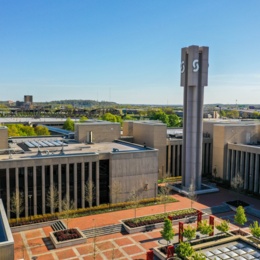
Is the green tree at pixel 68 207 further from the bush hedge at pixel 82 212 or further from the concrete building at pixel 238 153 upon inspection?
the concrete building at pixel 238 153

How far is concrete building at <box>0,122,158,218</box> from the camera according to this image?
152 ft

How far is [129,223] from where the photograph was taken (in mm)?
45250

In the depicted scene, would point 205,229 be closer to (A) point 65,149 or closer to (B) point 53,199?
(B) point 53,199

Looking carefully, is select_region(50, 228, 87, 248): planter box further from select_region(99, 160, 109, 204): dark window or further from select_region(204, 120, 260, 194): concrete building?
select_region(204, 120, 260, 194): concrete building

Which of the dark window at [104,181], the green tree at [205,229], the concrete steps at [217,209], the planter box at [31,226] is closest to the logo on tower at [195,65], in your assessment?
the dark window at [104,181]

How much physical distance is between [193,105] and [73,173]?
2583 cm

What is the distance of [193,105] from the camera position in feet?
197

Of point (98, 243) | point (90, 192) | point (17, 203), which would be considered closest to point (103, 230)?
point (98, 243)

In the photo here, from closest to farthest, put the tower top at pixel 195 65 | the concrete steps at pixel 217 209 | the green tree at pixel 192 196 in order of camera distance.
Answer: the concrete steps at pixel 217 209 < the green tree at pixel 192 196 < the tower top at pixel 195 65

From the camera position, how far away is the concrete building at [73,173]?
46.4 meters

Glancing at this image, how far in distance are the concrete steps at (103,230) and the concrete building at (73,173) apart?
25.4 feet

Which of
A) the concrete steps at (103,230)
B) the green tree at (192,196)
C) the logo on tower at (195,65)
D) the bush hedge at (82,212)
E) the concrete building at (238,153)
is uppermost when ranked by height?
the logo on tower at (195,65)

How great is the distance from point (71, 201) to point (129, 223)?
33.6ft

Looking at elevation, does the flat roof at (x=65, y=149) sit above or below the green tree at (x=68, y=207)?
above
